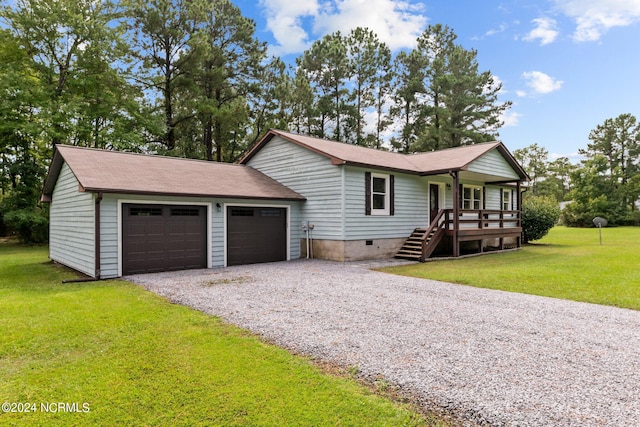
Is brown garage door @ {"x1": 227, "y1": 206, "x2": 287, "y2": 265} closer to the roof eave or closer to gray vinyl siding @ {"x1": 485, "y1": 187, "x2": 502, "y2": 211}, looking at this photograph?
the roof eave

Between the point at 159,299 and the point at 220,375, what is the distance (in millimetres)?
3811

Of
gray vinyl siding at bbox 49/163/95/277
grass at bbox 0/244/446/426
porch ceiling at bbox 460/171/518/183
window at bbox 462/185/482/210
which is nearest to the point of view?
grass at bbox 0/244/446/426

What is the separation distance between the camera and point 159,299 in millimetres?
6652

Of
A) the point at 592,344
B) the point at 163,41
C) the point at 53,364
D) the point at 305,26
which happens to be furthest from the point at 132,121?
the point at 592,344

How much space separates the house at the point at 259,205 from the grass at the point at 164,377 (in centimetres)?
417

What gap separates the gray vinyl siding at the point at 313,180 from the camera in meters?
12.3

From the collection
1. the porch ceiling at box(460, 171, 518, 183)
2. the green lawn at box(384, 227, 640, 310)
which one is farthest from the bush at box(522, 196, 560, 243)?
the green lawn at box(384, 227, 640, 310)

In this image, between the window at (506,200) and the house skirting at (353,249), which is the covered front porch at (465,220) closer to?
the window at (506,200)

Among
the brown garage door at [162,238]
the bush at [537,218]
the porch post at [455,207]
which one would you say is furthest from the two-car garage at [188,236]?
the bush at [537,218]

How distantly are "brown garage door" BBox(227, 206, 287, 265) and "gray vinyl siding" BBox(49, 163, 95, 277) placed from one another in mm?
3748

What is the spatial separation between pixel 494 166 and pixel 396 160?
4.39 meters

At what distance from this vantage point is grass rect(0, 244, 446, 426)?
2756 millimetres

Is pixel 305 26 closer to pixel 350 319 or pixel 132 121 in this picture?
pixel 132 121

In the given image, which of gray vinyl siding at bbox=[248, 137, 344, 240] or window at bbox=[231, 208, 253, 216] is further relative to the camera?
gray vinyl siding at bbox=[248, 137, 344, 240]
